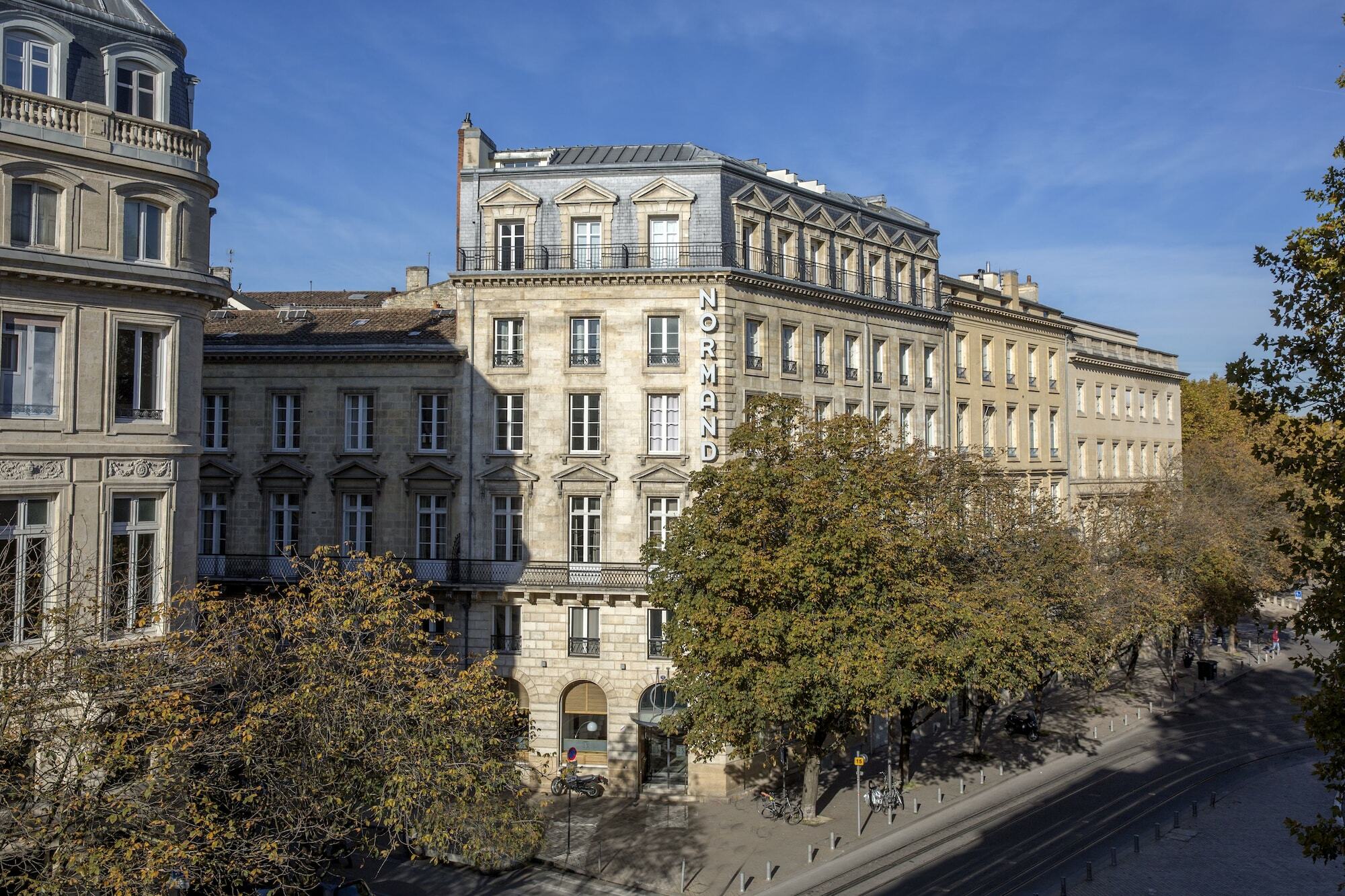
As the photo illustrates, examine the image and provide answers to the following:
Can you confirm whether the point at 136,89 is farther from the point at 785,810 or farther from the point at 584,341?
the point at 785,810

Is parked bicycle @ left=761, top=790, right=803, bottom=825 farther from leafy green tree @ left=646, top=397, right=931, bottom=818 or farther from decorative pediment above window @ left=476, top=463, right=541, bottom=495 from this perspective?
decorative pediment above window @ left=476, top=463, right=541, bottom=495

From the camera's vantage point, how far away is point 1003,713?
4725cm

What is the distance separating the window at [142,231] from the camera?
21.5 metres

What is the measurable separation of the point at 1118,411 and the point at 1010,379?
16.4m

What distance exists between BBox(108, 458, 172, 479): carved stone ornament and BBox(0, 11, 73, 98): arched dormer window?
7.54 metres

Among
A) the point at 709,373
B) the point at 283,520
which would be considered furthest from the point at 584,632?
the point at 283,520

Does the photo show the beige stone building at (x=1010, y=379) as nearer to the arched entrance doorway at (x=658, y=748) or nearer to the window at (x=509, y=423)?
the arched entrance doorway at (x=658, y=748)

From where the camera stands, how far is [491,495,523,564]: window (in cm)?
3750

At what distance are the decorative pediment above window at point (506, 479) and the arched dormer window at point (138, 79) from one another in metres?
17.8

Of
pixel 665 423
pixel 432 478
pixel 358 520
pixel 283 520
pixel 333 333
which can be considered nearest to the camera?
pixel 665 423

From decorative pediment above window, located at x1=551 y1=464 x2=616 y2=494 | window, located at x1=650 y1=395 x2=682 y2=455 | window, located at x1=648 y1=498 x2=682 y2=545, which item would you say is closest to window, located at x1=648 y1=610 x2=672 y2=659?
window, located at x1=648 y1=498 x2=682 y2=545

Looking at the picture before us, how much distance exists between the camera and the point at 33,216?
66.5 ft

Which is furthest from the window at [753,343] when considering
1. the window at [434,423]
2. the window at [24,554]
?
the window at [24,554]

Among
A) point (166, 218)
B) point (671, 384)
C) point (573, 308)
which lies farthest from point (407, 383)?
point (166, 218)
